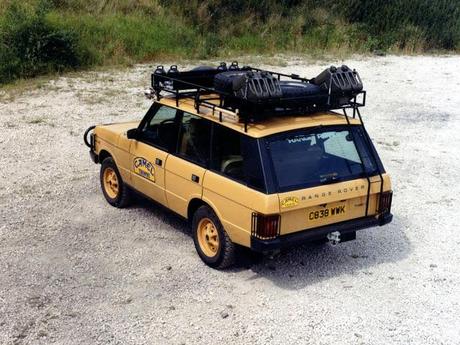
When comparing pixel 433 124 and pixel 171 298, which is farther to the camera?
pixel 433 124

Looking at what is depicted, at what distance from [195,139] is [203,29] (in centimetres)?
1636

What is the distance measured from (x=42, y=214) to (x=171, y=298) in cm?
292

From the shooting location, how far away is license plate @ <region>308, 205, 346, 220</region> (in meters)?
6.52

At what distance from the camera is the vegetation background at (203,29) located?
1708cm

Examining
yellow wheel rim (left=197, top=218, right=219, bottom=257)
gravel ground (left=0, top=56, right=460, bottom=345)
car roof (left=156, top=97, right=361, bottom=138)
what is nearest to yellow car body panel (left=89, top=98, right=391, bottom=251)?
car roof (left=156, top=97, right=361, bottom=138)

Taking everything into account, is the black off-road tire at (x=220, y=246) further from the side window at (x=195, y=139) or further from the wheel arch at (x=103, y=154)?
the wheel arch at (x=103, y=154)

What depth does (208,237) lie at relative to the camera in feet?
23.2

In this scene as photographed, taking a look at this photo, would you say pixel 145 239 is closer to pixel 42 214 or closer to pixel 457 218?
pixel 42 214

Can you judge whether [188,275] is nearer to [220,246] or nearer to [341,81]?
[220,246]

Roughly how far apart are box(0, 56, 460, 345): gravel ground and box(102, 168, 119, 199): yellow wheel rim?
17 cm

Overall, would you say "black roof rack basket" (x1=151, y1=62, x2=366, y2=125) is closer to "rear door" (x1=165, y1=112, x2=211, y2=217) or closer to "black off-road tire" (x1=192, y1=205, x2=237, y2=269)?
"rear door" (x1=165, y1=112, x2=211, y2=217)

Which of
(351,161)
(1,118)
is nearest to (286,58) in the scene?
(1,118)

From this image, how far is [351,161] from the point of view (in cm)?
693

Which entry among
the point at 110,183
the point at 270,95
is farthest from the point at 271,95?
the point at 110,183
